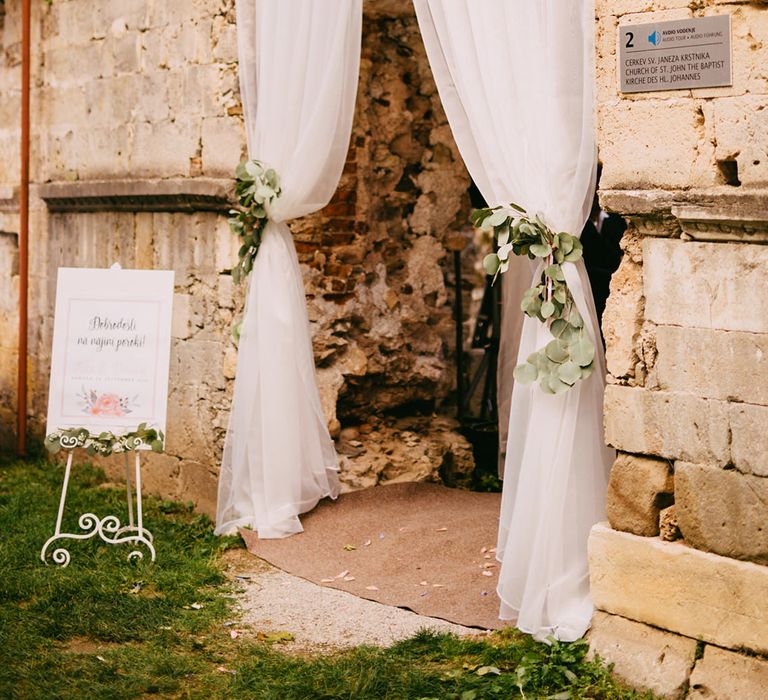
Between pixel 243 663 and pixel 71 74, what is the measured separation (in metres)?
4.59

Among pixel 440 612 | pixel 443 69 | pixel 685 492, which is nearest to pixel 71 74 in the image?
pixel 443 69

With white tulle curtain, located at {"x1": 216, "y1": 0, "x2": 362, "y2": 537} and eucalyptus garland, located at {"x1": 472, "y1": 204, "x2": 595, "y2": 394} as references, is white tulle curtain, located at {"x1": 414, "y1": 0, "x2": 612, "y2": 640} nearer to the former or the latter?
eucalyptus garland, located at {"x1": 472, "y1": 204, "x2": 595, "y2": 394}

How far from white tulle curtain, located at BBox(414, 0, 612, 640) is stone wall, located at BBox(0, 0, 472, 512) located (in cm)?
208

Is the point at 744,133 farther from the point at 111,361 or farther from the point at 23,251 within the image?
the point at 23,251

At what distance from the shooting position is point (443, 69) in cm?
476

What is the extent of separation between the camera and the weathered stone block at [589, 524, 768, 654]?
375cm

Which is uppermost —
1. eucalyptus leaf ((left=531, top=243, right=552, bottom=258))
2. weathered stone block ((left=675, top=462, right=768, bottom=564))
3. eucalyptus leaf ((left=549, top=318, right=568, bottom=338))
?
eucalyptus leaf ((left=531, top=243, right=552, bottom=258))

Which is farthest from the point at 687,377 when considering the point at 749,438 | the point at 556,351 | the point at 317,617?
the point at 317,617

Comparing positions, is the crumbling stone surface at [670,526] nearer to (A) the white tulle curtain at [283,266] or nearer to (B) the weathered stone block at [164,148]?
(A) the white tulle curtain at [283,266]

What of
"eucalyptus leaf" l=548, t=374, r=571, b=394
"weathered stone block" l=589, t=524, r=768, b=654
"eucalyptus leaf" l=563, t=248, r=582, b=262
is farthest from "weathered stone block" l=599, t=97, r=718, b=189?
"weathered stone block" l=589, t=524, r=768, b=654

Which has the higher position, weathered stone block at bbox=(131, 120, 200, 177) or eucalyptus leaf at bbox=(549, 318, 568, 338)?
weathered stone block at bbox=(131, 120, 200, 177)

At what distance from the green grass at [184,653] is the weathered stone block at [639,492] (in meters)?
0.49

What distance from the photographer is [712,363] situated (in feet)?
12.7

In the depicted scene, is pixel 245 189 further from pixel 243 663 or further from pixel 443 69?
pixel 243 663
